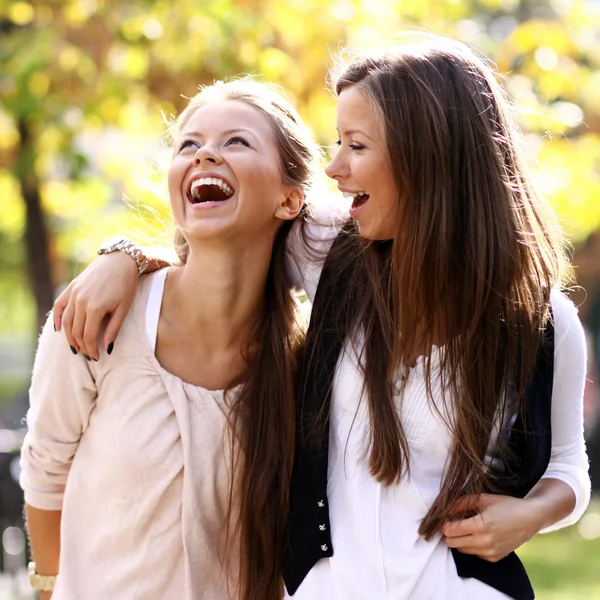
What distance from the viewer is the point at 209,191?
300 cm

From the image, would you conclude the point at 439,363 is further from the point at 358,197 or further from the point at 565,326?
the point at 358,197

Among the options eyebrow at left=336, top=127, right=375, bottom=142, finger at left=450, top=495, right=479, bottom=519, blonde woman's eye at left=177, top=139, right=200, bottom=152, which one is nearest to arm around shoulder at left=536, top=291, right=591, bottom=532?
finger at left=450, top=495, right=479, bottom=519

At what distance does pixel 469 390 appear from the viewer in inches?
105

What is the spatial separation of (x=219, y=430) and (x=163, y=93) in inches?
123

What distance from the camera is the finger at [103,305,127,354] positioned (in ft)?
9.74

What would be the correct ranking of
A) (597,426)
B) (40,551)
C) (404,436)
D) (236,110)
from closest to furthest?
(404,436) < (236,110) < (40,551) < (597,426)

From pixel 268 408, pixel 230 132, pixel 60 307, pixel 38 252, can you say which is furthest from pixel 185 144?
pixel 38 252

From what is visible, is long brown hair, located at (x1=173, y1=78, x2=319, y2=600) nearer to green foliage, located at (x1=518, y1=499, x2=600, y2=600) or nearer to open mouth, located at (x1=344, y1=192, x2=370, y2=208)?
open mouth, located at (x1=344, y1=192, x2=370, y2=208)

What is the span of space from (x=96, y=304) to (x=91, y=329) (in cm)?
8

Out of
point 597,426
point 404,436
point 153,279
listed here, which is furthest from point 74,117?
point 597,426

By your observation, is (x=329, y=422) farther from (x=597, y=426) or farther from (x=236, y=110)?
(x=597, y=426)

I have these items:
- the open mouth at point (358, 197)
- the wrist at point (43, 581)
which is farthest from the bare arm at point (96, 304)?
the wrist at point (43, 581)

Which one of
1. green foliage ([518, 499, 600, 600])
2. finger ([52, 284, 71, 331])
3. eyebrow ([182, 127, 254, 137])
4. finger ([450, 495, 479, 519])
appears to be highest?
eyebrow ([182, 127, 254, 137])

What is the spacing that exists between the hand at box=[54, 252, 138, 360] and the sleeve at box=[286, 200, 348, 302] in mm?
485
